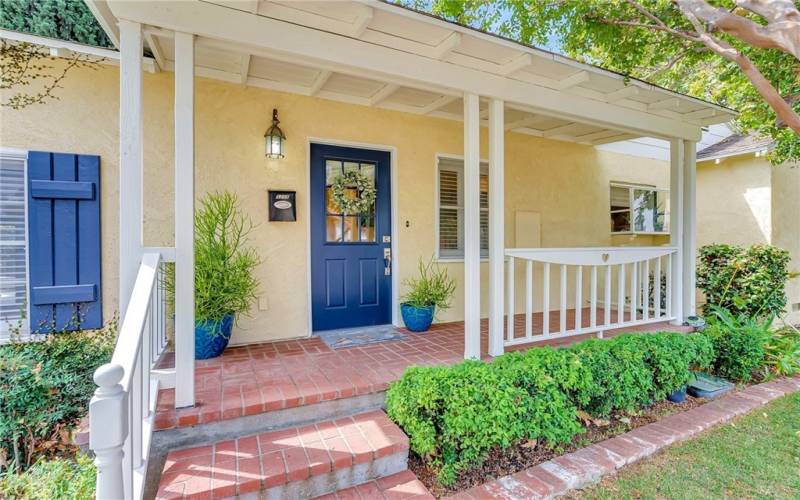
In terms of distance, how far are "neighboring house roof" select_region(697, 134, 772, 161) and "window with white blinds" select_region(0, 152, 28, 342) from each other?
9.79 meters

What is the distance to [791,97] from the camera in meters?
4.42

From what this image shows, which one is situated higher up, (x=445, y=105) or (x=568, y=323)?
(x=445, y=105)

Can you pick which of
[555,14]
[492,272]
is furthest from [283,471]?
[555,14]

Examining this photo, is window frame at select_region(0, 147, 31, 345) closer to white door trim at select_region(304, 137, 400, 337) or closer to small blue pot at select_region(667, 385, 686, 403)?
white door trim at select_region(304, 137, 400, 337)

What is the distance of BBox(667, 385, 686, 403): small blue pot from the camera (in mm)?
3567

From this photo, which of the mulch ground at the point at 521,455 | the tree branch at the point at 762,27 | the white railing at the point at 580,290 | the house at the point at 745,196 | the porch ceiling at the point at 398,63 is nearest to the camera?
the mulch ground at the point at 521,455

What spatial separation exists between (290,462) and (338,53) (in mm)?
2785

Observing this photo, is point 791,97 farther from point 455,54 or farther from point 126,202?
point 126,202

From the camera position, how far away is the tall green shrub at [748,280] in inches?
217

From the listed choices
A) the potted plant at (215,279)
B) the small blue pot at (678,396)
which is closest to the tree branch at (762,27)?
the small blue pot at (678,396)

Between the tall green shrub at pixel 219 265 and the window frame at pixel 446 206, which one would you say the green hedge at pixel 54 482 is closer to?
the tall green shrub at pixel 219 265

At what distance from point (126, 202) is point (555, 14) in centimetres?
467

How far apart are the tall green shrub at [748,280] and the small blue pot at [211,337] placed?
6.57 metres

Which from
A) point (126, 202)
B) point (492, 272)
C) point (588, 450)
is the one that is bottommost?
point (588, 450)
